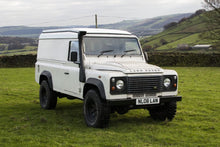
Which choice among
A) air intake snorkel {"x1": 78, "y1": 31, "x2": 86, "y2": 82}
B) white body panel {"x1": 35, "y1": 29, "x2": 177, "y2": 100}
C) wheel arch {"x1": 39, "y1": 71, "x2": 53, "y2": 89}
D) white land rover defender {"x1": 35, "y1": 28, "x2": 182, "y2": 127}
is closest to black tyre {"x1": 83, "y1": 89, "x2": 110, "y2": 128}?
white land rover defender {"x1": 35, "y1": 28, "x2": 182, "y2": 127}

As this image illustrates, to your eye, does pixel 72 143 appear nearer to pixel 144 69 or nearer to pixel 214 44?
pixel 144 69

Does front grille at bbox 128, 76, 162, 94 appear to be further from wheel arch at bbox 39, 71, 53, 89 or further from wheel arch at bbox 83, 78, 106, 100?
wheel arch at bbox 39, 71, 53, 89

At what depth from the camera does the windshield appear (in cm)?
862

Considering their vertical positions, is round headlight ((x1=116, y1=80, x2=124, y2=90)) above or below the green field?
above

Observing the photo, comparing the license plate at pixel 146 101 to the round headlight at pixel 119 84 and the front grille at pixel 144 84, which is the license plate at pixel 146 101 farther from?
the round headlight at pixel 119 84

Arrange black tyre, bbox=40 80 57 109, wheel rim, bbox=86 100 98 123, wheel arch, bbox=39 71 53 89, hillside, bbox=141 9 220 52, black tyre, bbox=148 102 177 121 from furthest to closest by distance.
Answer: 1. hillside, bbox=141 9 220 52
2. black tyre, bbox=40 80 57 109
3. wheel arch, bbox=39 71 53 89
4. black tyre, bbox=148 102 177 121
5. wheel rim, bbox=86 100 98 123

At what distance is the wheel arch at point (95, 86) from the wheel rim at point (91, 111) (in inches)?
15.1

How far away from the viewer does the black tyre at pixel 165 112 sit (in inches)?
325

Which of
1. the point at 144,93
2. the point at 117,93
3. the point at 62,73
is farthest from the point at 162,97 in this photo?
the point at 62,73

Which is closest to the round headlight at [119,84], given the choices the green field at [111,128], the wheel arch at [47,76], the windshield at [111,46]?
the green field at [111,128]

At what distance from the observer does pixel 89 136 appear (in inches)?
276

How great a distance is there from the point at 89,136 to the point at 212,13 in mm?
34293

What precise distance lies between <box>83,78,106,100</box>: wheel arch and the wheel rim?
383mm

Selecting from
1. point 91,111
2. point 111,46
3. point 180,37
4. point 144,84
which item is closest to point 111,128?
point 91,111
